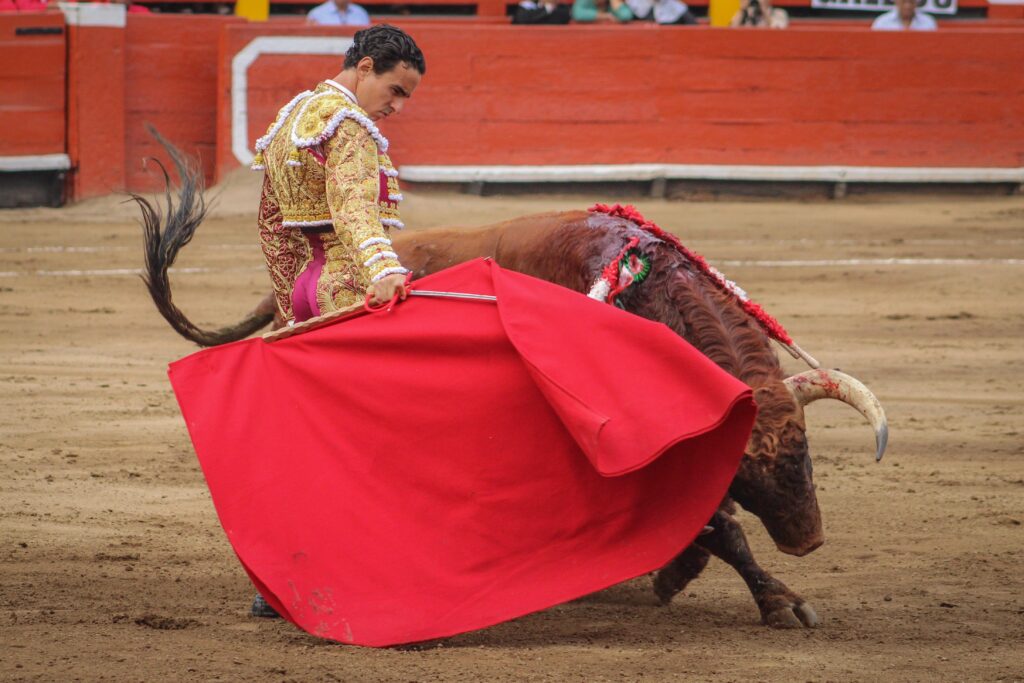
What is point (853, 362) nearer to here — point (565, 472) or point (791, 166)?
point (565, 472)

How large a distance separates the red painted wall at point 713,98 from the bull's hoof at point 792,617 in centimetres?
736

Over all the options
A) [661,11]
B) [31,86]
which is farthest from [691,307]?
[661,11]

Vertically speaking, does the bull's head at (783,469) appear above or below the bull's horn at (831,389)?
below

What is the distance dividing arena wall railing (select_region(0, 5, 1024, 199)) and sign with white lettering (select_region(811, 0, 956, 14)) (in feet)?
5.77

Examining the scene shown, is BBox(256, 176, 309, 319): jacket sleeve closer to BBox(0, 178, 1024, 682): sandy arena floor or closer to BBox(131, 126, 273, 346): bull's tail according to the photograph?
BBox(131, 126, 273, 346): bull's tail

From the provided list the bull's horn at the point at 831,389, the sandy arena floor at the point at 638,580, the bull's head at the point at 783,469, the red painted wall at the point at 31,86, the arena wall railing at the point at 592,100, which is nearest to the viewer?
the sandy arena floor at the point at 638,580

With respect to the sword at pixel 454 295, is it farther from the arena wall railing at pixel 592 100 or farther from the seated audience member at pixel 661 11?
the seated audience member at pixel 661 11

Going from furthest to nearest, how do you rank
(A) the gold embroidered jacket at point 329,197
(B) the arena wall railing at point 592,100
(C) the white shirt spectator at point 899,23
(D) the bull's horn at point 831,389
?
(C) the white shirt spectator at point 899,23 < (B) the arena wall railing at point 592,100 < (D) the bull's horn at point 831,389 < (A) the gold embroidered jacket at point 329,197

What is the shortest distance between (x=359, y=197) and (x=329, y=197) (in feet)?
0.25

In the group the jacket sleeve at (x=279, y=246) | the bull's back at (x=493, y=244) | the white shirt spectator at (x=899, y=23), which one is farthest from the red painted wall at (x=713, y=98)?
the jacket sleeve at (x=279, y=246)

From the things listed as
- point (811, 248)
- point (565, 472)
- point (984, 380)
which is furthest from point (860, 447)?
point (811, 248)

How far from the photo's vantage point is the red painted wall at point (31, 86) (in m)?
9.84

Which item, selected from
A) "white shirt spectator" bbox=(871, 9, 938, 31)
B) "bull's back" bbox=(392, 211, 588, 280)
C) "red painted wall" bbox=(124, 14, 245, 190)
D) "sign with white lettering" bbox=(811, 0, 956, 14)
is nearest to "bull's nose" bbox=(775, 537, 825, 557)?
"bull's back" bbox=(392, 211, 588, 280)

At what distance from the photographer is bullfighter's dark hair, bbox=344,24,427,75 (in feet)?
10.3
